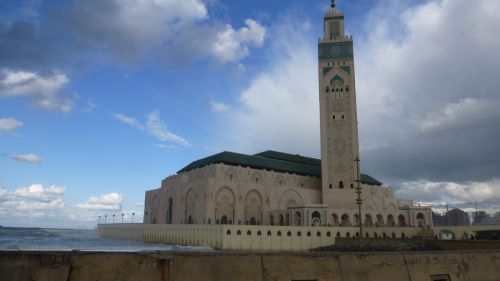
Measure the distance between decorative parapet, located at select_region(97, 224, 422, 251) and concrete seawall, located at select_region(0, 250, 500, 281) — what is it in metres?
34.6

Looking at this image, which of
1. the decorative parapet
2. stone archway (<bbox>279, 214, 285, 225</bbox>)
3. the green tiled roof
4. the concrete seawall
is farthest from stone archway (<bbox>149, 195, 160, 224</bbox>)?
the concrete seawall

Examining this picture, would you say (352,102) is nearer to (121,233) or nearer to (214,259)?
(121,233)

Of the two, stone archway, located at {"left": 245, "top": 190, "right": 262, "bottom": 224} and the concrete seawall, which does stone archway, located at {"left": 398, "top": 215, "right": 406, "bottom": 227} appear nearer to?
stone archway, located at {"left": 245, "top": 190, "right": 262, "bottom": 224}

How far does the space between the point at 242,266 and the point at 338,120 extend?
56792 mm

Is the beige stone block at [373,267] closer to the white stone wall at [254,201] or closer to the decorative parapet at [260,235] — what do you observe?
Answer: the decorative parapet at [260,235]

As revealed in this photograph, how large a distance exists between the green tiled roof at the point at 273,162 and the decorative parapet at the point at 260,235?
44.8 ft

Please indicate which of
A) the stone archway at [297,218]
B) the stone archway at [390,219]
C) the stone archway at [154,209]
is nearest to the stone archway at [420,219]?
the stone archway at [390,219]

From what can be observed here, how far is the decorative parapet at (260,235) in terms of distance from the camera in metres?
41.5

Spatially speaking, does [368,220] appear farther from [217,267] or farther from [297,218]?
[217,267]

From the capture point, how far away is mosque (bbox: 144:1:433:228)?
53438 mm

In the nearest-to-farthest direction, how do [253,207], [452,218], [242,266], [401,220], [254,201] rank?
[242,266] → [253,207] → [254,201] → [401,220] → [452,218]

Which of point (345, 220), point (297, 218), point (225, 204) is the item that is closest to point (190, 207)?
point (225, 204)

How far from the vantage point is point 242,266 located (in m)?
6.00

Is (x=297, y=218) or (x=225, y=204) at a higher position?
(x=225, y=204)
